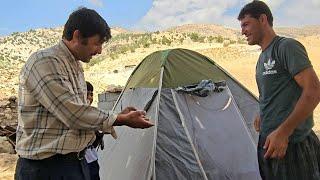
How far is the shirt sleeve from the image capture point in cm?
230

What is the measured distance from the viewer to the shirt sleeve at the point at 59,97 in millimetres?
2299

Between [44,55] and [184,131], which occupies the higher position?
[44,55]

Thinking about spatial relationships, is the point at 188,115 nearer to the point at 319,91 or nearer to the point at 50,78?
the point at 319,91

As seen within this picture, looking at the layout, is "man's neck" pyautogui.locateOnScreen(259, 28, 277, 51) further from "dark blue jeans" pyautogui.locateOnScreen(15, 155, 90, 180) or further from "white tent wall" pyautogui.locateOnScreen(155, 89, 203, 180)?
"white tent wall" pyautogui.locateOnScreen(155, 89, 203, 180)

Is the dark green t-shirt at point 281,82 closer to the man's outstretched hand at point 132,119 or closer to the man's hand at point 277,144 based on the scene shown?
the man's hand at point 277,144

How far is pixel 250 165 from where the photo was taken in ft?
14.9

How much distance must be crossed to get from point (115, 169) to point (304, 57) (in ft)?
8.17

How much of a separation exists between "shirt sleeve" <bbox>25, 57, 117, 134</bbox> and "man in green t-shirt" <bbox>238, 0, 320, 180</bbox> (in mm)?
1111

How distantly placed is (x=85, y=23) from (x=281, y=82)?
50.6 inches

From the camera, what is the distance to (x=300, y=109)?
8.89ft

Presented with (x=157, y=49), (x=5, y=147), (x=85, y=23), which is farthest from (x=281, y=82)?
(x=157, y=49)

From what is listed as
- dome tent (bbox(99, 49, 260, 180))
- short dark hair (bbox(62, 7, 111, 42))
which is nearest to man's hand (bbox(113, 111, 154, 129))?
short dark hair (bbox(62, 7, 111, 42))

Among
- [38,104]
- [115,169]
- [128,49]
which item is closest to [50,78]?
[38,104]

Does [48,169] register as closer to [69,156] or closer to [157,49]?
[69,156]
